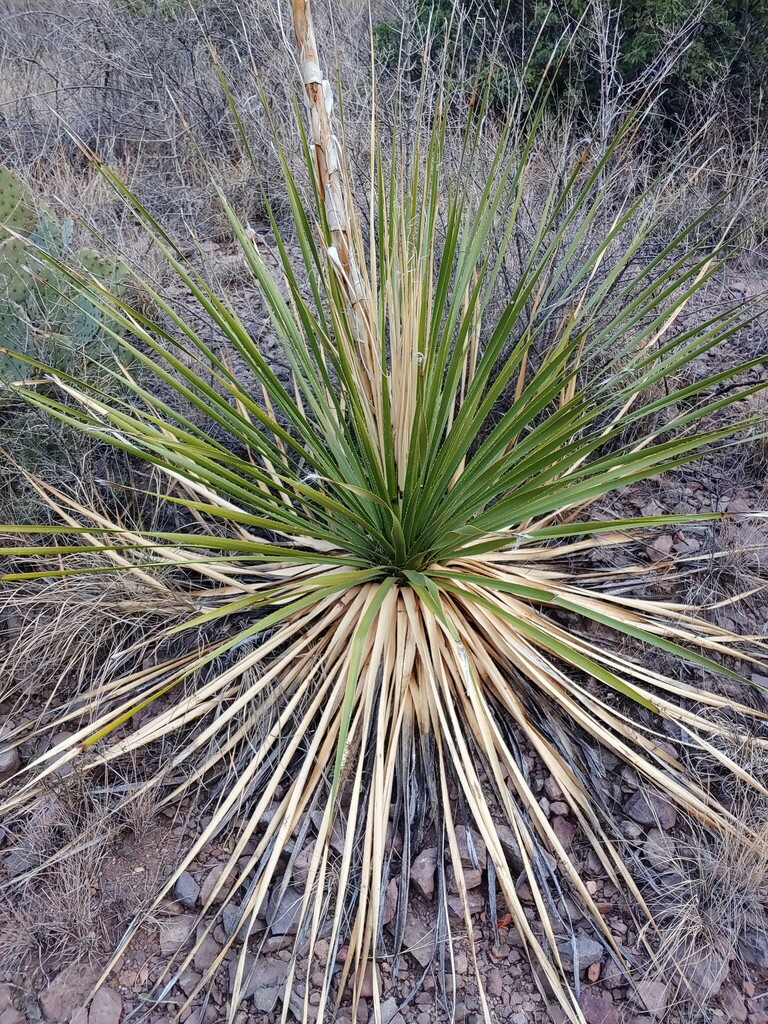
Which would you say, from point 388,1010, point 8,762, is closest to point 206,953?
point 388,1010

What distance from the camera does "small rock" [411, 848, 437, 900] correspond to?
162 centimetres

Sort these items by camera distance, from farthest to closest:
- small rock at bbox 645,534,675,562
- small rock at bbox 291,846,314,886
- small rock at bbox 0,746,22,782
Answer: small rock at bbox 645,534,675,562 → small rock at bbox 0,746,22,782 → small rock at bbox 291,846,314,886

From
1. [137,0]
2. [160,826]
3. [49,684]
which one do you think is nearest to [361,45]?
[137,0]

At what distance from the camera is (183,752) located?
1.79 metres

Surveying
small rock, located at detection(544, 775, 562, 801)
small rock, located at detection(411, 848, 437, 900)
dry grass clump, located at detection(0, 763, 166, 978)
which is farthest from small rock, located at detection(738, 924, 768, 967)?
dry grass clump, located at detection(0, 763, 166, 978)

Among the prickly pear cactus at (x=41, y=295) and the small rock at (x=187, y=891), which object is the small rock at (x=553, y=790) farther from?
the prickly pear cactus at (x=41, y=295)

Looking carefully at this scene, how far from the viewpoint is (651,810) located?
168 cm

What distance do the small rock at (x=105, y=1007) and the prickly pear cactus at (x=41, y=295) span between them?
66.9 inches

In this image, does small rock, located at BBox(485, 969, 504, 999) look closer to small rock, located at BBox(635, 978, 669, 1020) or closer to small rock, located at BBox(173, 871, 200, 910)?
small rock, located at BBox(635, 978, 669, 1020)

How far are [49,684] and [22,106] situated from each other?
12.6 ft

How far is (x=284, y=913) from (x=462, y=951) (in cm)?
39

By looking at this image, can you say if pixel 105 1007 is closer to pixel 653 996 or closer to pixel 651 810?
pixel 653 996

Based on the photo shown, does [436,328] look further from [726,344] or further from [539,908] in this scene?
[726,344]

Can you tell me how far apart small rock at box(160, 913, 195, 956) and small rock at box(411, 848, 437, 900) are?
1.64 ft
